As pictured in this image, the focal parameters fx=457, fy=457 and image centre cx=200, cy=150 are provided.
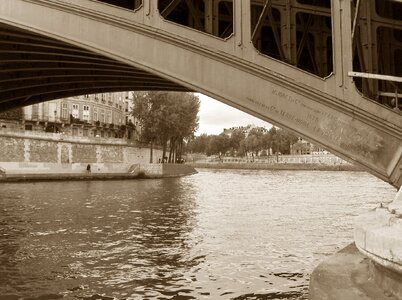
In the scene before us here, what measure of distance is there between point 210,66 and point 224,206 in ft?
42.9

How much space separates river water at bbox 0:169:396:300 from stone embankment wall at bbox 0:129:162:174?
22457mm

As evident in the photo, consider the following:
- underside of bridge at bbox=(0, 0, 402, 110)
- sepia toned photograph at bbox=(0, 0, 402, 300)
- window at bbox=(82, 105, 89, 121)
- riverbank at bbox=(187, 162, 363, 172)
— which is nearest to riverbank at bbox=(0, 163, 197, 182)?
window at bbox=(82, 105, 89, 121)

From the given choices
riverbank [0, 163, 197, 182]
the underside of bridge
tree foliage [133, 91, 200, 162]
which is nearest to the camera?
the underside of bridge

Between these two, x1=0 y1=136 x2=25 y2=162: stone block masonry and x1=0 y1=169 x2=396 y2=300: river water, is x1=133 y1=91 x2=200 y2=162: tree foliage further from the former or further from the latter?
x1=0 y1=169 x2=396 y2=300: river water

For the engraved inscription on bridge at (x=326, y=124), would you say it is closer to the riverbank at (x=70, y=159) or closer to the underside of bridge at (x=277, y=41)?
the underside of bridge at (x=277, y=41)

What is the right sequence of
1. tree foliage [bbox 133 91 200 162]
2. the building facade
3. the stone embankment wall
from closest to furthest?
the stone embankment wall, the building facade, tree foliage [bbox 133 91 200 162]

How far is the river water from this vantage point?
762 centimetres

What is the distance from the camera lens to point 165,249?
35.4 feet

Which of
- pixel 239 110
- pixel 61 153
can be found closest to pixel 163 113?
pixel 61 153

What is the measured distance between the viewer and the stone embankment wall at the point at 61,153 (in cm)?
4016

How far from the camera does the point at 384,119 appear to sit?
6.58 metres

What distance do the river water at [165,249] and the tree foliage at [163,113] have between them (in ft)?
113

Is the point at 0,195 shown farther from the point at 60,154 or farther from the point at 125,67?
the point at 60,154

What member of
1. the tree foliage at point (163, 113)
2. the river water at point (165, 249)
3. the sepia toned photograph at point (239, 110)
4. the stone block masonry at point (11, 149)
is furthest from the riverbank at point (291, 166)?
the sepia toned photograph at point (239, 110)
